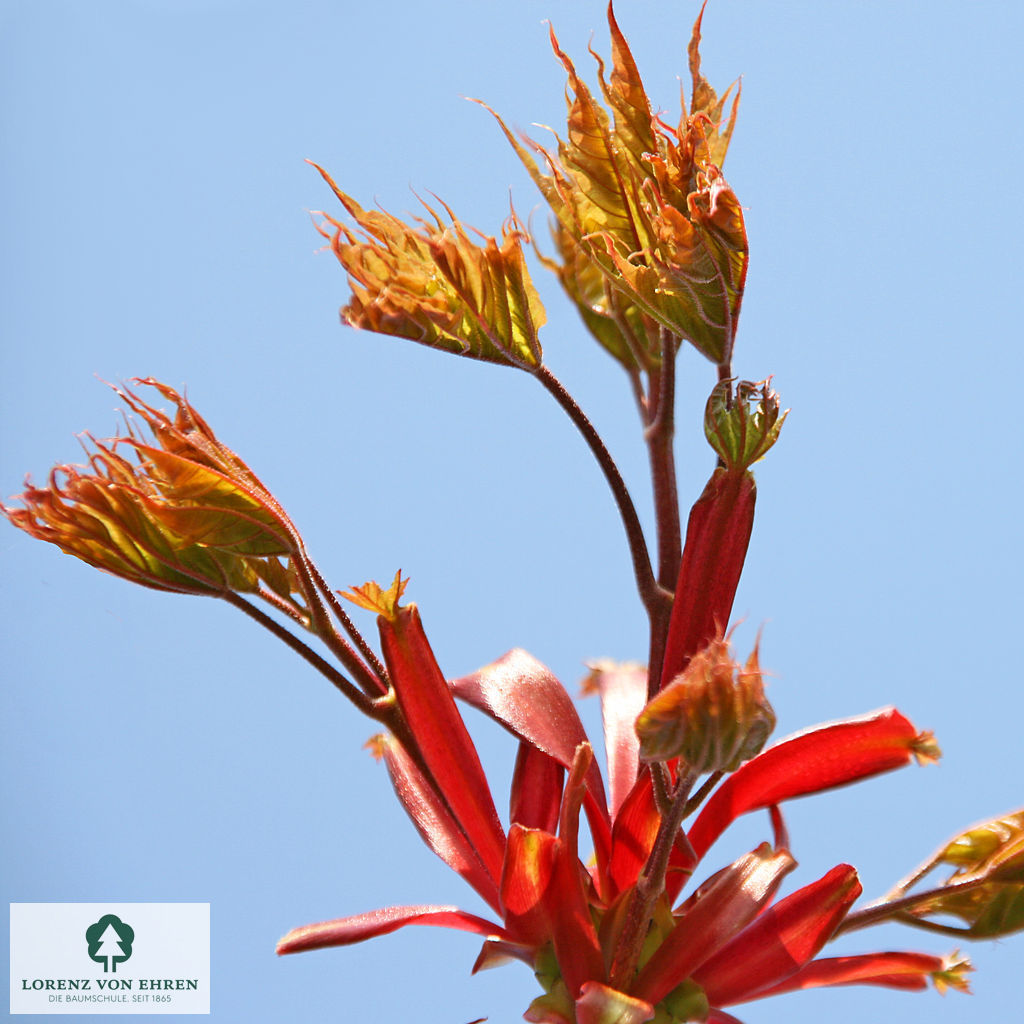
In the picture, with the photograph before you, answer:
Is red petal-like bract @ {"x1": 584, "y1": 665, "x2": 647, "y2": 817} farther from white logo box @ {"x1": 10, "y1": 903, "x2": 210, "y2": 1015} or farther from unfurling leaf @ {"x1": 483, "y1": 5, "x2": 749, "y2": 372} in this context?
white logo box @ {"x1": 10, "y1": 903, "x2": 210, "y2": 1015}

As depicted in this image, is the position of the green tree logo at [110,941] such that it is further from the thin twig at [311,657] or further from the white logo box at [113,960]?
the thin twig at [311,657]

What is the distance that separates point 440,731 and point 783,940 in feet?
0.48

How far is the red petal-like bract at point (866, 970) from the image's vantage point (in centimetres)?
45

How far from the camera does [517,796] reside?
492 mm

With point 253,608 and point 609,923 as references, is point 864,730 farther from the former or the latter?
point 253,608

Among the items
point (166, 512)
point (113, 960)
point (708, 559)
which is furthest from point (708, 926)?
point (113, 960)

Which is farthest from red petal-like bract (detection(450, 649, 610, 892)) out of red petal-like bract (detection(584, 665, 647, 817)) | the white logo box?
the white logo box

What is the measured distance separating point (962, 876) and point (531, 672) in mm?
188

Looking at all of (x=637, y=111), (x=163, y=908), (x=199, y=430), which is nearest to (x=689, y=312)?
(x=637, y=111)

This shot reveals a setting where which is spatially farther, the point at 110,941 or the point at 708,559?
the point at 110,941

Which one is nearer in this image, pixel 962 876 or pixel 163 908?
pixel 962 876

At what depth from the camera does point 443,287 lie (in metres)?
0.45

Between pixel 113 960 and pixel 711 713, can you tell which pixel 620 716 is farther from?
pixel 113 960

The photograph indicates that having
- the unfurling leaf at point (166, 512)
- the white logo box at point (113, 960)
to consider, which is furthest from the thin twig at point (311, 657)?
the white logo box at point (113, 960)
